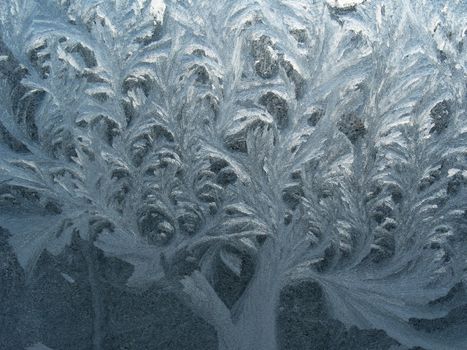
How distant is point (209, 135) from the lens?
0.88 meters

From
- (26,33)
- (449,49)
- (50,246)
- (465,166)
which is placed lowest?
(50,246)

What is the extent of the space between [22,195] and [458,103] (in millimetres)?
647

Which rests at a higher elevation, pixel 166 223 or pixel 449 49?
pixel 449 49

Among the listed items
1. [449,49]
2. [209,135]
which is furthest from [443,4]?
[209,135]

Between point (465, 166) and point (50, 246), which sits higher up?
point (465, 166)

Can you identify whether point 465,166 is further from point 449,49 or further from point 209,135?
point 209,135

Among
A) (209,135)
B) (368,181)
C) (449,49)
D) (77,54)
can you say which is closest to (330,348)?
(368,181)

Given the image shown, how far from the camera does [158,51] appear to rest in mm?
873

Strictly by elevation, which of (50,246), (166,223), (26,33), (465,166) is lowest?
(50,246)

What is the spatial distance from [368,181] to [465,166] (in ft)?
0.45

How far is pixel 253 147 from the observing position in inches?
34.5

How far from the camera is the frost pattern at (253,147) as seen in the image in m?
0.86

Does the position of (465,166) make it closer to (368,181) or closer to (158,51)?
(368,181)

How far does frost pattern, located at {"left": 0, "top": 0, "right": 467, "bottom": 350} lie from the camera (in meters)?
0.86
